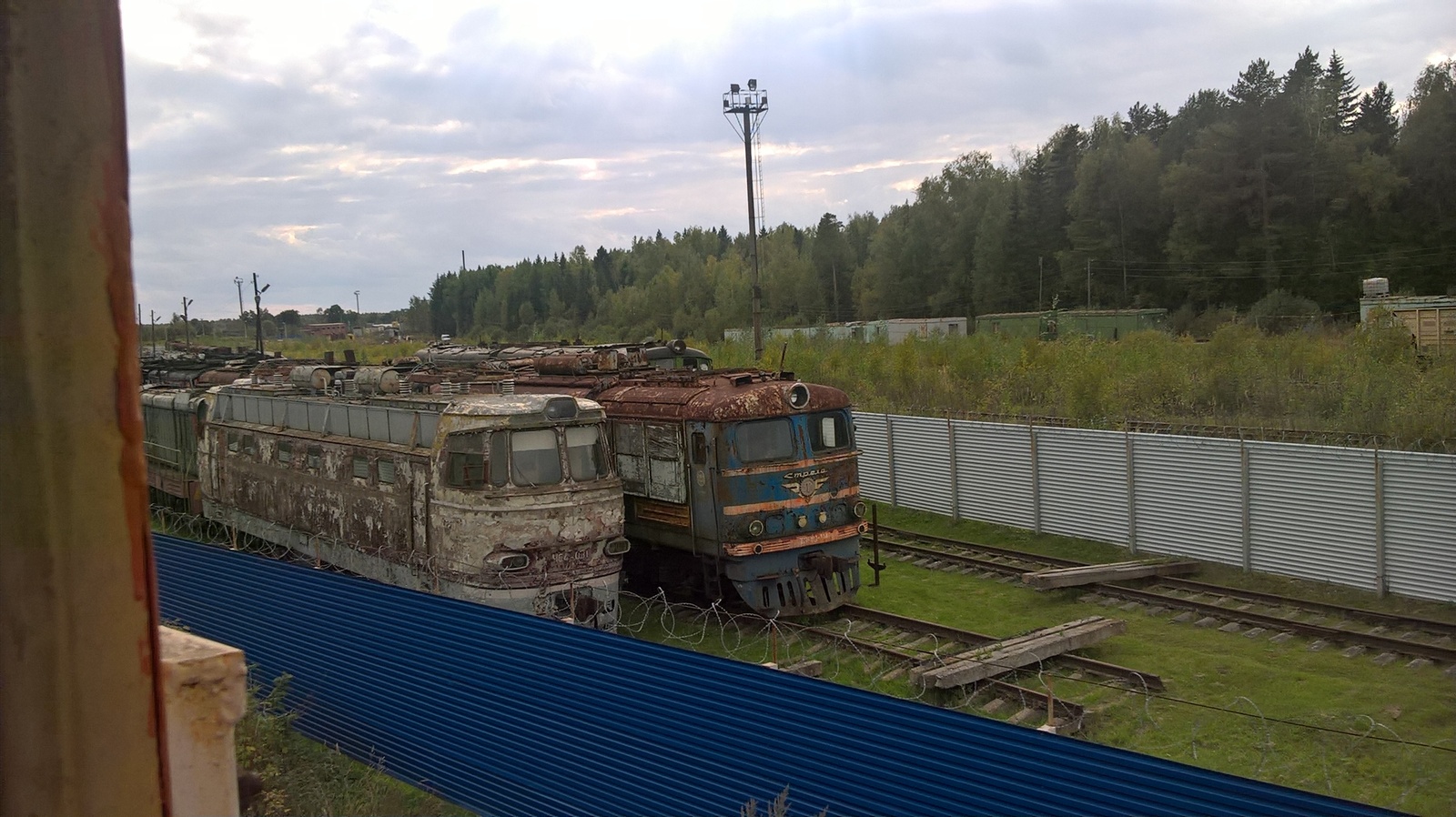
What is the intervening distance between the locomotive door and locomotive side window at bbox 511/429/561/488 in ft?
A: 6.82

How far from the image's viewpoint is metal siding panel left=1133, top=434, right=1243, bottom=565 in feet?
50.7

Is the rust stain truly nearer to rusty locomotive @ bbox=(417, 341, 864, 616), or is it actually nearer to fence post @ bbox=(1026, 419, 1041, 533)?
rusty locomotive @ bbox=(417, 341, 864, 616)

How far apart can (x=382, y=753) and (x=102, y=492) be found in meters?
7.50

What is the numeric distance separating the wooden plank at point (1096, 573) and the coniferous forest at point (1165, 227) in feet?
117

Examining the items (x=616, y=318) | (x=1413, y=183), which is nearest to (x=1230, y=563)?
(x=1413, y=183)

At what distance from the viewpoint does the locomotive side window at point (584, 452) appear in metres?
12.7

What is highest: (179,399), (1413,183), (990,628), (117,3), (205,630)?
(1413,183)

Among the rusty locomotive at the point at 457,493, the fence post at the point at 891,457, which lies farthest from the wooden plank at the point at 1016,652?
the fence post at the point at 891,457

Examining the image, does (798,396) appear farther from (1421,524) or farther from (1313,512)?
(1421,524)

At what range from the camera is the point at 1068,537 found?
18266 mm

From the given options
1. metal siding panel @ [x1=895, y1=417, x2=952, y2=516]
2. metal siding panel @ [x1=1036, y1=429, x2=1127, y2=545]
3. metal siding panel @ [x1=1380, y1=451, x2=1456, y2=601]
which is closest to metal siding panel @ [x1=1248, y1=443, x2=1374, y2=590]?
metal siding panel @ [x1=1380, y1=451, x2=1456, y2=601]

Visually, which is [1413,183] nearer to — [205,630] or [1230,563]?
[1230,563]

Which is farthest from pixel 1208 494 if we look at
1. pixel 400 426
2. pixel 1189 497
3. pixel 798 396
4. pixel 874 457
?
pixel 400 426

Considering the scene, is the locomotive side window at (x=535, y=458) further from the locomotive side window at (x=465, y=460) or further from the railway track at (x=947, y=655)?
the railway track at (x=947, y=655)
